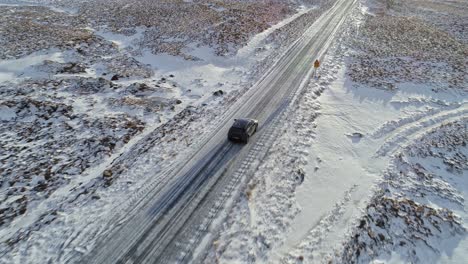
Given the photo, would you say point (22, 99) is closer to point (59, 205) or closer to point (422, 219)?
point (59, 205)

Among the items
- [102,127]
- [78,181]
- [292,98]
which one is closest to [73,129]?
[102,127]

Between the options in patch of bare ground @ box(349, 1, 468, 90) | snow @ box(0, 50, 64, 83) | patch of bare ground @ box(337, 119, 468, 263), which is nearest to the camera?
patch of bare ground @ box(337, 119, 468, 263)

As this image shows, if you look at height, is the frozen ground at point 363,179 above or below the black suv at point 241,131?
below

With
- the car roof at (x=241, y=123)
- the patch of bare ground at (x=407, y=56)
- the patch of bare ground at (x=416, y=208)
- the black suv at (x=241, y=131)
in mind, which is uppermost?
the patch of bare ground at (x=407, y=56)

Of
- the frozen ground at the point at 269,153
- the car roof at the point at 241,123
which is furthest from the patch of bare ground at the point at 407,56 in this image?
the car roof at the point at 241,123

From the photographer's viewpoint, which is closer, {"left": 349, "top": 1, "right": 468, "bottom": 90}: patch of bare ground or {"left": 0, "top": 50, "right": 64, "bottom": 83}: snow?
{"left": 0, "top": 50, "right": 64, "bottom": 83}: snow

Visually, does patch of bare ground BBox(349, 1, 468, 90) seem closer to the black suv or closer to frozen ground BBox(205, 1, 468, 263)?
frozen ground BBox(205, 1, 468, 263)

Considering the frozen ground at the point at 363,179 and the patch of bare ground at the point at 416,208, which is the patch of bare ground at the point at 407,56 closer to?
the frozen ground at the point at 363,179

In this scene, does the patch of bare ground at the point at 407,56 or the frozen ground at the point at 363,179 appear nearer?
the frozen ground at the point at 363,179

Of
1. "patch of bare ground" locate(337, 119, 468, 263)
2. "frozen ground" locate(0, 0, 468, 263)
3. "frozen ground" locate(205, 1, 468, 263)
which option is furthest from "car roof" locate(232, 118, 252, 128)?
"patch of bare ground" locate(337, 119, 468, 263)
